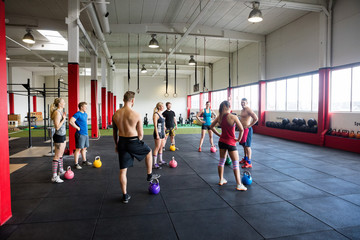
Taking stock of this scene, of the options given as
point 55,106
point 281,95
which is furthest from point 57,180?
point 281,95

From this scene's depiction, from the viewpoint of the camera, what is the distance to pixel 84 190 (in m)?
3.54

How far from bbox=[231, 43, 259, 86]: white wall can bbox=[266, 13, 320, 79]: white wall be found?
0.79 m

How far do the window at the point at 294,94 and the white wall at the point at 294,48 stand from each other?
0.41m

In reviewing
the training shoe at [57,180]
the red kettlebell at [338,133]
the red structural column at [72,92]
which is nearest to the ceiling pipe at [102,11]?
the red structural column at [72,92]

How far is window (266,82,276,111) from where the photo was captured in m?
10.7

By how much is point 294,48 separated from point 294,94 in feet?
5.93

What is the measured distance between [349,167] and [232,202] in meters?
3.39

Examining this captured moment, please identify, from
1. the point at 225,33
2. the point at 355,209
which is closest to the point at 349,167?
the point at 355,209

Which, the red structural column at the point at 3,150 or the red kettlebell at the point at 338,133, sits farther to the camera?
the red kettlebell at the point at 338,133

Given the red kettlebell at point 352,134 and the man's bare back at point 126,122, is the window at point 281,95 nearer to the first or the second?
the red kettlebell at point 352,134

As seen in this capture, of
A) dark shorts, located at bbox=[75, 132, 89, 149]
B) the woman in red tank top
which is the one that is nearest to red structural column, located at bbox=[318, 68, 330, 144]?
the woman in red tank top

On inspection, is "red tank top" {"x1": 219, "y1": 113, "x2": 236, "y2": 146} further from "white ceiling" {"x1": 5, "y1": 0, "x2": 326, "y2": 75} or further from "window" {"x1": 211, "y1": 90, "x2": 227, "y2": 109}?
"window" {"x1": 211, "y1": 90, "x2": 227, "y2": 109}

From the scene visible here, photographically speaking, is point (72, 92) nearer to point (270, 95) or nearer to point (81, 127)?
point (81, 127)

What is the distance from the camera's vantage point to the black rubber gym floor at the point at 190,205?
2.36m
